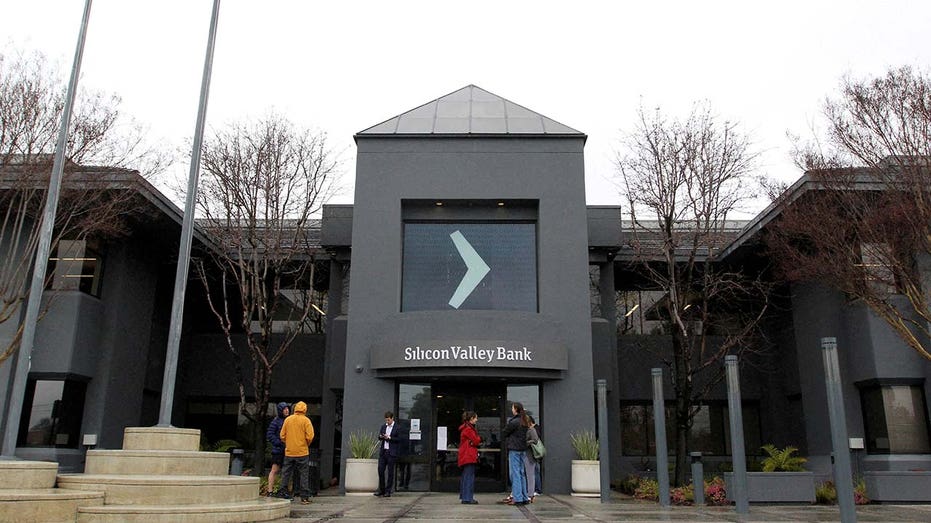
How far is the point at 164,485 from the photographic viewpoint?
29.2 ft

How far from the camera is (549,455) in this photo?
17281 mm

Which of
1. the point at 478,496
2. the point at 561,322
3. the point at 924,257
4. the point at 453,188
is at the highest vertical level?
the point at 453,188

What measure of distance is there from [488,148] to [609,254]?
553 cm

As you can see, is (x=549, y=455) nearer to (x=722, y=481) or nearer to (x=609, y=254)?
(x=722, y=481)

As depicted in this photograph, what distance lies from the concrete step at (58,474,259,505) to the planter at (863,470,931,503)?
13.6 meters

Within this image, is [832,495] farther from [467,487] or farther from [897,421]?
[467,487]

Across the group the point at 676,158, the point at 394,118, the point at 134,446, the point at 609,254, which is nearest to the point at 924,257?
the point at 676,158

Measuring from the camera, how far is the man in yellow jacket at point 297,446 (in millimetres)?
13383

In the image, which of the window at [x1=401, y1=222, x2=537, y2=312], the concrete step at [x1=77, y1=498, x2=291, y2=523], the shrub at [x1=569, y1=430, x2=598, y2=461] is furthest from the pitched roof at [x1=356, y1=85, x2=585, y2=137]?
the concrete step at [x1=77, y1=498, x2=291, y2=523]

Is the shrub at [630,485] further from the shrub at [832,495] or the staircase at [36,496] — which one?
the staircase at [36,496]

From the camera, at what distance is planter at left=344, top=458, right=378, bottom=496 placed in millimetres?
16062

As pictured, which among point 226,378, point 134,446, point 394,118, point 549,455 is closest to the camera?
point 134,446

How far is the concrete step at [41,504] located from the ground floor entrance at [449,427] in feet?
32.7

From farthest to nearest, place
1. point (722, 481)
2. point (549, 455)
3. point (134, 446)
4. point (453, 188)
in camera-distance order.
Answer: point (453, 188)
point (549, 455)
point (722, 481)
point (134, 446)
